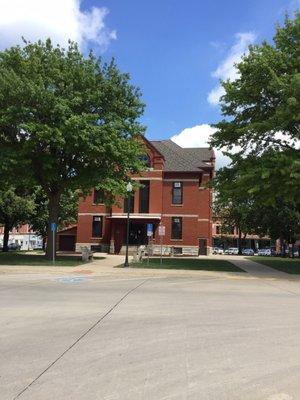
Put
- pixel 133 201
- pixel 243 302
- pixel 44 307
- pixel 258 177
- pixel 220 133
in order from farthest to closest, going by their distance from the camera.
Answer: pixel 133 201, pixel 220 133, pixel 258 177, pixel 243 302, pixel 44 307

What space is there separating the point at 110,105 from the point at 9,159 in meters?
7.99

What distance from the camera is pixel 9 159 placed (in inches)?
1248

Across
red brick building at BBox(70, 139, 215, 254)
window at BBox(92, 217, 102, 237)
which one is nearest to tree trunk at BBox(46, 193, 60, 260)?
red brick building at BBox(70, 139, 215, 254)

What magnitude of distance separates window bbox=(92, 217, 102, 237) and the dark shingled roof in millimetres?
9366

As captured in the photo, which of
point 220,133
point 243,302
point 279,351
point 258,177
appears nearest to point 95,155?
point 220,133

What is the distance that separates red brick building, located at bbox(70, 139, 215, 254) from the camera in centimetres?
5641

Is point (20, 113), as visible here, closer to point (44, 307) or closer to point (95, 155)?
point (95, 155)

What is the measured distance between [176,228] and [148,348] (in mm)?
49444

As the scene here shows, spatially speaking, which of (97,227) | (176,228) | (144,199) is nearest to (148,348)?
(144,199)

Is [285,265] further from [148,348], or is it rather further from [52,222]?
[148,348]

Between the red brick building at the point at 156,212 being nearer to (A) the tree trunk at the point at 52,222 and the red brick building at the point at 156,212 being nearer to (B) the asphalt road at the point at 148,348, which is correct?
(A) the tree trunk at the point at 52,222

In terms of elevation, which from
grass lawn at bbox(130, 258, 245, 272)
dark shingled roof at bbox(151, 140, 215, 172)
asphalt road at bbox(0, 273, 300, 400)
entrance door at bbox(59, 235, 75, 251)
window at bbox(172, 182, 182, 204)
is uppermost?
dark shingled roof at bbox(151, 140, 215, 172)

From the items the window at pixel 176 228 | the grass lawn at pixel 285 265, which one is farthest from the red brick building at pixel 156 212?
the grass lawn at pixel 285 265

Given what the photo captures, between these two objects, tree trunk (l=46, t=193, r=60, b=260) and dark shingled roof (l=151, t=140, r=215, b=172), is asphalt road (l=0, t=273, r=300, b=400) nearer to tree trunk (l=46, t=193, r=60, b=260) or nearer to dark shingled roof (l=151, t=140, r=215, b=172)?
tree trunk (l=46, t=193, r=60, b=260)
